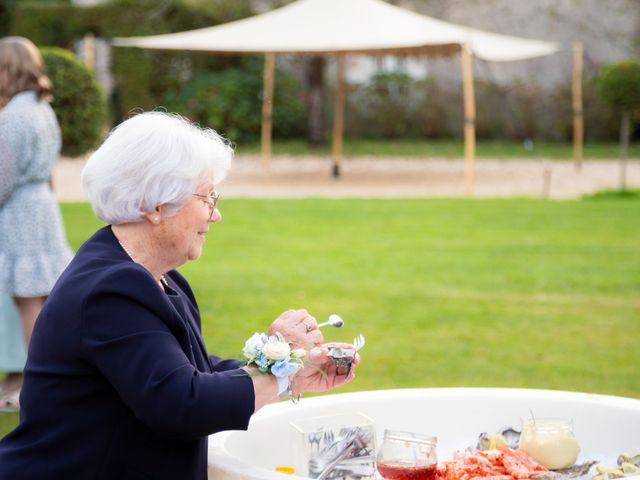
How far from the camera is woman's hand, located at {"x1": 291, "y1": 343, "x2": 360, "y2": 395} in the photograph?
281 centimetres

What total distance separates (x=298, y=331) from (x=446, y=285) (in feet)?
23.2

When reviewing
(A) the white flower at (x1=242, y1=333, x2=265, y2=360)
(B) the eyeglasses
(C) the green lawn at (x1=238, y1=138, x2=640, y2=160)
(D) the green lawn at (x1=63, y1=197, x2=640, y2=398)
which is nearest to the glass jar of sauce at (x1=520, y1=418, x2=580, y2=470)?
(A) the white flower at (x1=242, y1=333, x2=265, y2=360)

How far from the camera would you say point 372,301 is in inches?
362

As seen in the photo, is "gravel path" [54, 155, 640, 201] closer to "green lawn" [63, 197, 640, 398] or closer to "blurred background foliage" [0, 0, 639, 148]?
"blurred background foliage" [0, 0, 639, 148]

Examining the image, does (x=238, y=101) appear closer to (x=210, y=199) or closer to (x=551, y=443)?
(x=551, y=443)

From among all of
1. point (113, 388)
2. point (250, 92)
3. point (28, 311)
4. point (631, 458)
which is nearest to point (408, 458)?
point (631, 458)

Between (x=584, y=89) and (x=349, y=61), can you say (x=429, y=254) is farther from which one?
(x=349, y=61)

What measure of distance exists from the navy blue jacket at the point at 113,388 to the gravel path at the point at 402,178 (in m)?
15.0

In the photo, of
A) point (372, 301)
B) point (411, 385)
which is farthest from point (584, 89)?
point (411, 385)

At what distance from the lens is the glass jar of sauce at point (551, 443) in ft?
10.7

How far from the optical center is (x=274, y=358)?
2.69 metres

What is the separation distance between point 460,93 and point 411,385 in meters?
23.7

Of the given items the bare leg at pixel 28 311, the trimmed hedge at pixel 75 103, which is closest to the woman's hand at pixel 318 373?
the bare leg at pixel 28 311

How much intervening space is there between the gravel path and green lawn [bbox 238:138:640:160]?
0.91 metres
